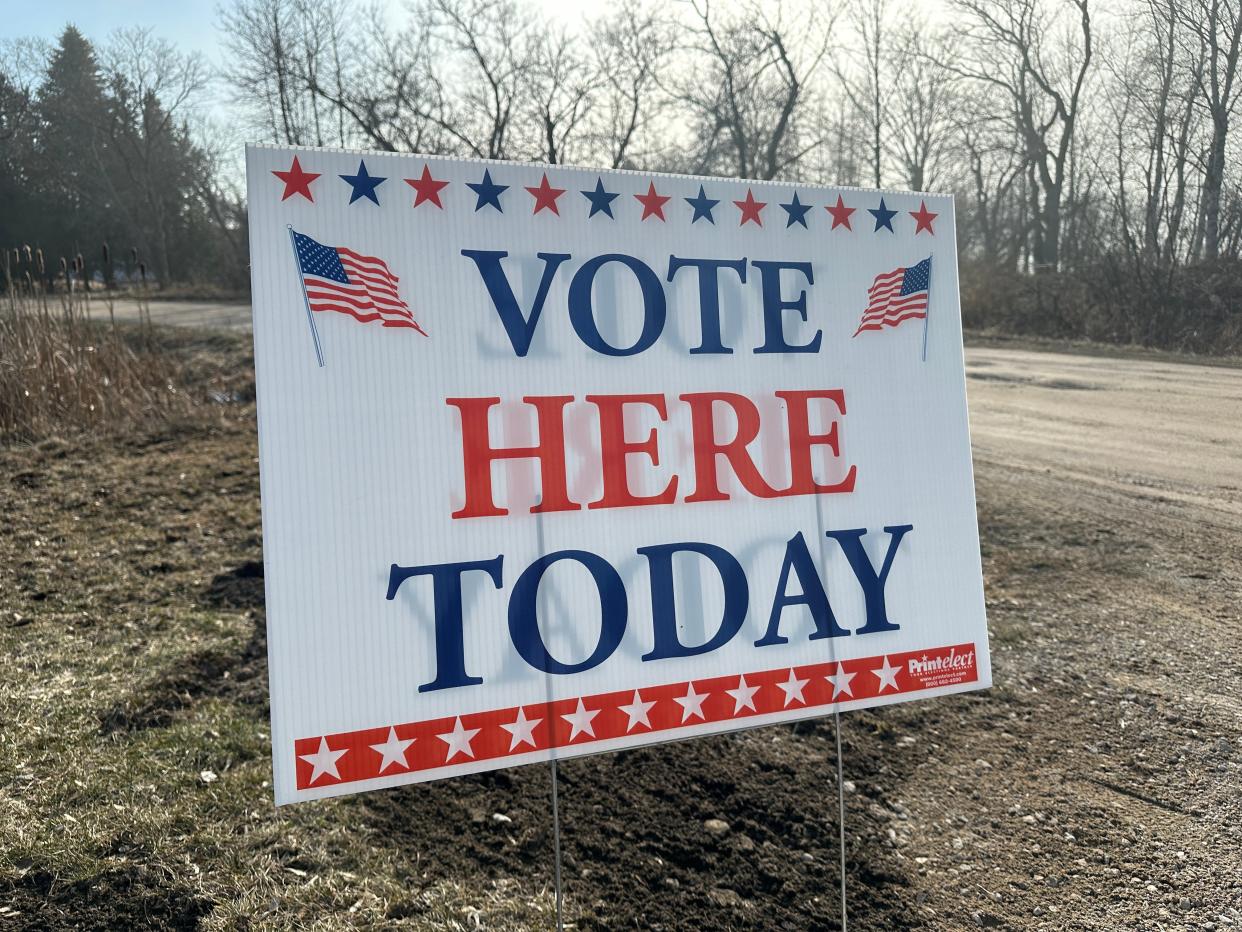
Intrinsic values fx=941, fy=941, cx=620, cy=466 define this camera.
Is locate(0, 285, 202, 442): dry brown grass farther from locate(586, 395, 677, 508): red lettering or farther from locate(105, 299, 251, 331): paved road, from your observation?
locate(586, 395, 677, 508): red lettering

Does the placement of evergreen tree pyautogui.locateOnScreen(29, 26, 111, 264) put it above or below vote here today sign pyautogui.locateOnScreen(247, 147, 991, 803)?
above

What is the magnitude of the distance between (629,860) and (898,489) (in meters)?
Answer: 1.34

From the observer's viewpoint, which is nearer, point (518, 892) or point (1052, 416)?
point (518, 892)

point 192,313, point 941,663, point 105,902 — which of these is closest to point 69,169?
point 192,313

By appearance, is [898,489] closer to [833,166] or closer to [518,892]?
[518,892]

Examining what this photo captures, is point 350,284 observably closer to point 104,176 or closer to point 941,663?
point 941,663

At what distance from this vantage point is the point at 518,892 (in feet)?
8.42

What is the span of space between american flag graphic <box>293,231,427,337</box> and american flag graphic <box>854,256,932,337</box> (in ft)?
3.56

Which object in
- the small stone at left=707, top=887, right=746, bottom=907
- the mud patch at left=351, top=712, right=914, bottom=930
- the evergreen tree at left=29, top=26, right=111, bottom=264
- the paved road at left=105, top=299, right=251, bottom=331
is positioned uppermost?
the evergreen tree at left=29, top=26, right=111, bottom=264

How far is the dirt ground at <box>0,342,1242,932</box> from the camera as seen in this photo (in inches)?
99.1

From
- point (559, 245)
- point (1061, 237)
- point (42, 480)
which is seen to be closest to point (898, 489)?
point (559, 245)

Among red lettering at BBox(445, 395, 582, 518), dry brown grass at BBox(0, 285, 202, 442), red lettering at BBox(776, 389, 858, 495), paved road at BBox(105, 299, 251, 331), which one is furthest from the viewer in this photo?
paved road at BBox(105, 299, 251, 331)

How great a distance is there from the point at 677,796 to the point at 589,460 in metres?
1.54

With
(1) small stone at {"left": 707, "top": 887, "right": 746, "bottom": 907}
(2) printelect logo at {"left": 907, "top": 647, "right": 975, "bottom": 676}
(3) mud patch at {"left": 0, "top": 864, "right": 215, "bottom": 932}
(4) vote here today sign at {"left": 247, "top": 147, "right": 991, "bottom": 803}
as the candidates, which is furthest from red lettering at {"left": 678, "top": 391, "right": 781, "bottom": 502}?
(3) mud patch at {"left": 0, "top": 864, "right": 215, "bottom": 932}
